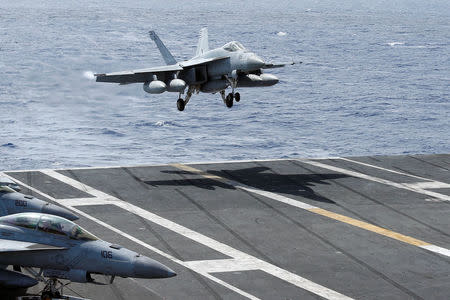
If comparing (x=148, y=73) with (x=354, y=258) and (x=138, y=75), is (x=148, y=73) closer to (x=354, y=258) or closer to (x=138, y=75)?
(x=138, y=75)

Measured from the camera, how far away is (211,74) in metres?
44.4

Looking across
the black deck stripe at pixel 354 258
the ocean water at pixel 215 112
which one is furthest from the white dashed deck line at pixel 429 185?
the ocean water at pixel 215 112

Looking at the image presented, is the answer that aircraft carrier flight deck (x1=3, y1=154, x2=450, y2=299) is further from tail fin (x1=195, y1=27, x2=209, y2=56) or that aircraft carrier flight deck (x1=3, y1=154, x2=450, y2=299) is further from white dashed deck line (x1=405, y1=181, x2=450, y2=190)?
tail fin (x1=195, y1=27, x2=209, y2=56)

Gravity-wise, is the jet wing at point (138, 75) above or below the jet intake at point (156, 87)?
above

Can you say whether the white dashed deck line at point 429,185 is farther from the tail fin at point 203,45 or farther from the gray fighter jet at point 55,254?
the gray fighter jet at point 55,254

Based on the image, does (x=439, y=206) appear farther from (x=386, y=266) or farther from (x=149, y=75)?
(x=149, y=75)

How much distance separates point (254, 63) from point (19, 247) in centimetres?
2089

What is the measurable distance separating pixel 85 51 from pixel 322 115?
65.2 meters

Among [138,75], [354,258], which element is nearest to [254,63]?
[138,75]

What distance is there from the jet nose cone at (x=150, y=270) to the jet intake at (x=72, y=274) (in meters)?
1.83

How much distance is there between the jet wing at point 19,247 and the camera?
23.0 meters

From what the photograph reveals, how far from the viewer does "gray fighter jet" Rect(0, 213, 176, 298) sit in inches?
898

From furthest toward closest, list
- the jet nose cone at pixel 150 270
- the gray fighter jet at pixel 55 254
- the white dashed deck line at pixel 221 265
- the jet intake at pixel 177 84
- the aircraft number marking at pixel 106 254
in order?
the jet intake at pixel 177 84
the white dashed deck line at pixel 221 265
the aircraft number marking at pixel 106 254
the gray fighter jet at pixel 55 254
the jet nose cone at pixel 150 270

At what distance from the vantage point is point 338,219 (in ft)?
120
